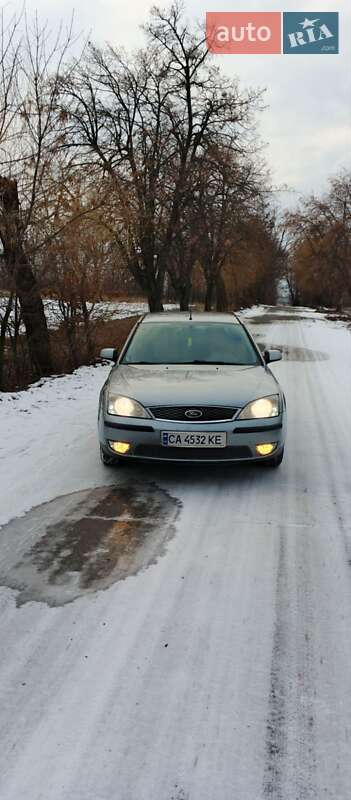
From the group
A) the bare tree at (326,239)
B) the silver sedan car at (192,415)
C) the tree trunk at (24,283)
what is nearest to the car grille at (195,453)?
the silver sedan car at (192,415)

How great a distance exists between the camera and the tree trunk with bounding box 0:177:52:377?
316 inches

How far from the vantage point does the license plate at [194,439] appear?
14.0 feet

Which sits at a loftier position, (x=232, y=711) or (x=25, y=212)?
(x=25, y=212)

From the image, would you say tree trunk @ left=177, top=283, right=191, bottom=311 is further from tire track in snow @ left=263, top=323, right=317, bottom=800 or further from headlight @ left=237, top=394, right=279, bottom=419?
tire track in snow @ left=263, top=323, right=317, bottom=800

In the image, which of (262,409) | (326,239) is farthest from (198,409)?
(326,239)

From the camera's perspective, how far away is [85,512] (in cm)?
400

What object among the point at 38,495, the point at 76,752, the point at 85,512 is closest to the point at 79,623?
the point at 76,752

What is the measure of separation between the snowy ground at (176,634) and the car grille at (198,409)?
0.61 meters

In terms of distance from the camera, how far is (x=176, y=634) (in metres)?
2.58

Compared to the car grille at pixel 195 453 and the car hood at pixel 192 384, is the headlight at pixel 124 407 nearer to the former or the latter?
the car hood at pixel 192 384

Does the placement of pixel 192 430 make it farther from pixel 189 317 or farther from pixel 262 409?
pixel 189 317

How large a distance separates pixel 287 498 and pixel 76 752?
272 centimetres

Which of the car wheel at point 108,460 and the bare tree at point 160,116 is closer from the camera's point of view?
the car wheel at point 108,460

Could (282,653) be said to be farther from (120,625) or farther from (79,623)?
(79,623)
